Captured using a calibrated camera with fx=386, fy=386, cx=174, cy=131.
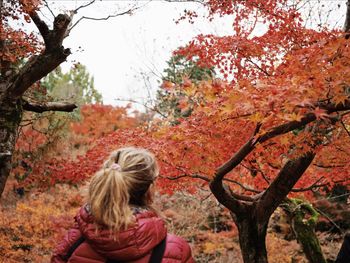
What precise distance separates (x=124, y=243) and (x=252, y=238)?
4.78 m

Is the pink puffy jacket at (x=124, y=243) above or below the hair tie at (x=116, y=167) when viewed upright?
below

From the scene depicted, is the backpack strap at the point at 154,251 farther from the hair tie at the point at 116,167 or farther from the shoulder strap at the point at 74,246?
the hair tie at the point at 116,167

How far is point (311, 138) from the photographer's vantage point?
5.14 metres

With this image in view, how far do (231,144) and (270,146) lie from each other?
2.24 feet

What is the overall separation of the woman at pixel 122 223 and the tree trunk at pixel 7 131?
4.42 m

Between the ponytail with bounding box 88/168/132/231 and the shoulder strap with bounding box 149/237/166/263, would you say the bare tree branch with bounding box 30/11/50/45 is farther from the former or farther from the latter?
the shoulder strap with bounding box 149/237/166/263

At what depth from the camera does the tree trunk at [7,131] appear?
6.00 m

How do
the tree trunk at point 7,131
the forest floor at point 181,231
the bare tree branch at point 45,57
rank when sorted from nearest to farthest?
the bare tree branch at point 45,57
the tree trunk at point 7,131
the forest floor at point 181,231

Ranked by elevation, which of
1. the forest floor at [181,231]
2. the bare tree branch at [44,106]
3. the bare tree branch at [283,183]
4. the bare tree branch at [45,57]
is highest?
the bare tree branch at [45,57]

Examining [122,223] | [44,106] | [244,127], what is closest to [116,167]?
[122,223]

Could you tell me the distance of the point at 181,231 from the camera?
1383cm

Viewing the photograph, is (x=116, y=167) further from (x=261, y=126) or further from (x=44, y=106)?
(x=44, y=106)

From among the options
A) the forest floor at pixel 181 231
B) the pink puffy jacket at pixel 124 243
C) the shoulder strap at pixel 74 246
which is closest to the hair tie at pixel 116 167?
the pink puffy jacket at pixel 124 243

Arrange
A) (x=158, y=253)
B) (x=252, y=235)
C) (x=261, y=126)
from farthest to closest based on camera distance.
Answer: (x=252, y=235) → (x=261, y=126) → (x=158, y=253)
